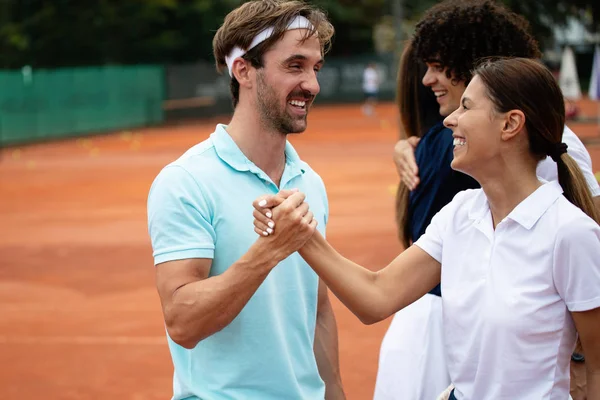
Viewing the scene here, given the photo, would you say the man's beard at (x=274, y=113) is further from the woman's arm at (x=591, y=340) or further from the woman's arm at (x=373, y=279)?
the woman's arm at (x=591, y=340)

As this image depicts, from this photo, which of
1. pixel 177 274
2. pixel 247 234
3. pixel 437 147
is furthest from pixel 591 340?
pixel 437 147

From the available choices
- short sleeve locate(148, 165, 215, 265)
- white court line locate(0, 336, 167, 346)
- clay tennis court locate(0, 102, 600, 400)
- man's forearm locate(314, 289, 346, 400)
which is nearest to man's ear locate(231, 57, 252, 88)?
short sleeve locate(148, 165, 215, 265)

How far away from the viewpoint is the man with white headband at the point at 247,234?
115 inches

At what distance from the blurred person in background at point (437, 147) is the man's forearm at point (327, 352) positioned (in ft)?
0.97

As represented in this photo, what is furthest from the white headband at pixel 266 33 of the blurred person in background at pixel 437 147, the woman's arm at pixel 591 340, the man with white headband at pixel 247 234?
the woman's arm at pixel 591 340

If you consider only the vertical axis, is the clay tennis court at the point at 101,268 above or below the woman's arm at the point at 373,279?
below

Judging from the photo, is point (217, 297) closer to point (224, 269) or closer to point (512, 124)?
point (224, 269)

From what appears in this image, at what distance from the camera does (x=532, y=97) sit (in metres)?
2.90

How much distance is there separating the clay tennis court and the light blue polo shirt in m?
3.69

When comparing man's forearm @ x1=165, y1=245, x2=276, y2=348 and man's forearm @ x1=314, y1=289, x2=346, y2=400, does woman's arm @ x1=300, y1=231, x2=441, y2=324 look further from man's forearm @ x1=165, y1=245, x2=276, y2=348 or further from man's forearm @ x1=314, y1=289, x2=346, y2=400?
man's forearm @ x1=314, y1=289, x2=346, y2=400

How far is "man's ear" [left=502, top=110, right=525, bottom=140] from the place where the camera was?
9.49ft

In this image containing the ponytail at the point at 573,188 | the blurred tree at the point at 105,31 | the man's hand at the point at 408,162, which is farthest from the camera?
the blurred tree at the point at 105,31

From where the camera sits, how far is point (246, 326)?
309cm

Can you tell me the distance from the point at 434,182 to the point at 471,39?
0.60 metres
